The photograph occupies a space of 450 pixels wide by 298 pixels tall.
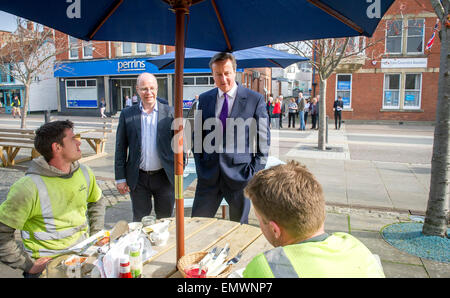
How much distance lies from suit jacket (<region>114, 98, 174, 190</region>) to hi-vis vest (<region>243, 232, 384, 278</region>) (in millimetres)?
2175

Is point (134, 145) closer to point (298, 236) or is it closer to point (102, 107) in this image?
point (298, 236)

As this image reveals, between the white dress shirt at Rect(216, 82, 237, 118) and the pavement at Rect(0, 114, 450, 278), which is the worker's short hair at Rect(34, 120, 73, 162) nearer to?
the white dress shirt at Rect(216, 82, 237, 118)

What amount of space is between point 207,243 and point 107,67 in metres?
27.3

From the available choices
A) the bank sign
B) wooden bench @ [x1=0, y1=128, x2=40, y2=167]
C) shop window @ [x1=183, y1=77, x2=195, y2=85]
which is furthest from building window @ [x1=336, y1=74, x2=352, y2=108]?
wooden bench @ [x1=0, y1=128, x2=40, y2=167]

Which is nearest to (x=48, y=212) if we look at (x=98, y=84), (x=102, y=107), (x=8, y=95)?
(x=102, y=107)

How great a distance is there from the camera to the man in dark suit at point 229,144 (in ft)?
9.82

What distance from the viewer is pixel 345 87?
2189cm

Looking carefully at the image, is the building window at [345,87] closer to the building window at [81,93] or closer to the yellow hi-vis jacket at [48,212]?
the building window at [81,93]

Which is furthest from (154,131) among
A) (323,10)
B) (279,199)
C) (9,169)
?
(9,169)

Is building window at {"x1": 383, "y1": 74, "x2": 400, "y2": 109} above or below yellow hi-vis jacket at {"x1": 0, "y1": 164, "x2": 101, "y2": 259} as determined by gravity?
above

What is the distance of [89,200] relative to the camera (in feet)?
8.43

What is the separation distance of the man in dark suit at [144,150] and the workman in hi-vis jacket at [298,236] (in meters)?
2.05

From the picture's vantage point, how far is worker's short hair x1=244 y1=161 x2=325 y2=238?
1240 mm

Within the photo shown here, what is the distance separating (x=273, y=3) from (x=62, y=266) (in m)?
2.05
